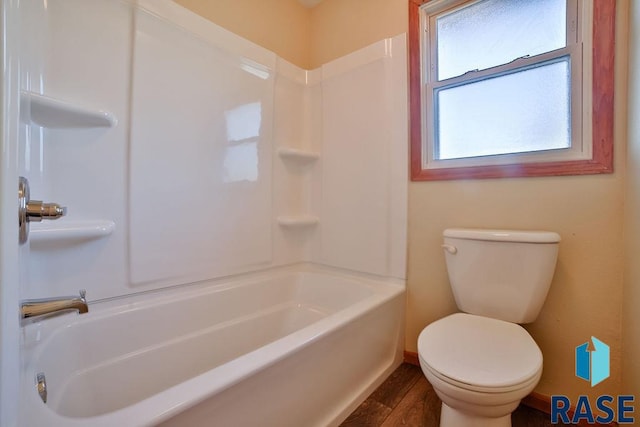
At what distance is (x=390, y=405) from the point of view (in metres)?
1.27

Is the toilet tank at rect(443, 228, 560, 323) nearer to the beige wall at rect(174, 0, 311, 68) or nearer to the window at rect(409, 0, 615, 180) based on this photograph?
the window at rect(409, 0, 615, 180)

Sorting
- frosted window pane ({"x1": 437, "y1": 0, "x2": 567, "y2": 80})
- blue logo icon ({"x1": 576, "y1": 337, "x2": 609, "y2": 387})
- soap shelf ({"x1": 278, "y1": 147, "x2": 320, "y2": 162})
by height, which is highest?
frosted window pane ({"x1": 437, "y1": 0, "x2": 567, "y2": 80})

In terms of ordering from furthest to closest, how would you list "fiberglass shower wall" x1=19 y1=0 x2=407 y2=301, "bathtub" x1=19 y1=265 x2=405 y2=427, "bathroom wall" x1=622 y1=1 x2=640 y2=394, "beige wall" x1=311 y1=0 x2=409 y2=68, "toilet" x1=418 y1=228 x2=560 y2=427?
"beige wall" x1=311 y1=0 x2=409 y2=68 < "fiberglass shower wall" x1=19 y1=0 x2=407 y2=301 < "bathroom wall" x1=622 y1=1 x2=640 y2=394 < "toilet" x1=418 y1=228 x2=560 y2=427 < "bathtub" x1=19 y1=265 x2=405 y2=427

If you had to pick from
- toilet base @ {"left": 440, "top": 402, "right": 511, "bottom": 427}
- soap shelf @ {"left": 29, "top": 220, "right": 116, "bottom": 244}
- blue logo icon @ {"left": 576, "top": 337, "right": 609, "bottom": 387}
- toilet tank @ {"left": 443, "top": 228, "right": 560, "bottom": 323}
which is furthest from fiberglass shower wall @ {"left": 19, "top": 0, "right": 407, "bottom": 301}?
blue logo icon @ {"left": 576, "top": 337, "right": 609, "bottom": 387}

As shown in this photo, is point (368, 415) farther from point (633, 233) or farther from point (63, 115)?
point (63, 115)

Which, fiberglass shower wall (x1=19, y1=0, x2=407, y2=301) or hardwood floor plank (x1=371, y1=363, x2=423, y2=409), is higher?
fiberglass shower wall (x1=19, y1=0, x2=407, y2=301)

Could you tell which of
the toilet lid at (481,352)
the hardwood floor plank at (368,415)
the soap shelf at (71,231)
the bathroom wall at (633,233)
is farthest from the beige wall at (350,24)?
the hardwood floor plank at (368,415)

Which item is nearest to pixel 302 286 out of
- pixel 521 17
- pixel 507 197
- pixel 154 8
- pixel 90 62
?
pixel 507 197

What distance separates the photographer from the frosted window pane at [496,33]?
4.15 ft

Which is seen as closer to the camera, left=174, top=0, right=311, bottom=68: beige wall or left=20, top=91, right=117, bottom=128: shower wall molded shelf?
left=20, top=91, right=117, bottom=128: shower wall molded shelf

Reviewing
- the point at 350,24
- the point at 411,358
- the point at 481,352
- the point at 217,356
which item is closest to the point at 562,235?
the point at 481,352

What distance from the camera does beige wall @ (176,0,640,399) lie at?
1.07 metres

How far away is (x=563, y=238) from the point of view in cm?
119

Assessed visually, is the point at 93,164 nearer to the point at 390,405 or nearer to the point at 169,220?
the point at 169,220
